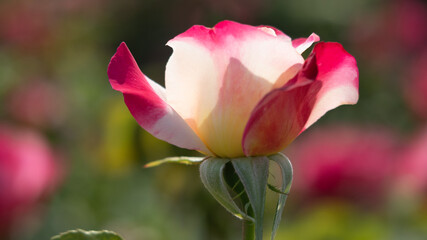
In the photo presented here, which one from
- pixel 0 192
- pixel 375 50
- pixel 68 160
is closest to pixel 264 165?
pixel 0 192

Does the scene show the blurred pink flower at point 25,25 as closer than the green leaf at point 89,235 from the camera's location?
No

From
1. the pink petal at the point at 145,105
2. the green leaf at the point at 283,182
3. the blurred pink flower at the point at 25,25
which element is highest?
the pink petal at the point at 145,105

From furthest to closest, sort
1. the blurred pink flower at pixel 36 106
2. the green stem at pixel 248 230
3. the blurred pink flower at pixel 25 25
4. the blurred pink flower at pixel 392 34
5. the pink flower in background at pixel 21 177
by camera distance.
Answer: the blurred pink flower at pixel 392 34 → the blurred pink flower at pixel 25 25 → the blurred pink flower at pixel 36 106 → the pink flower in background at pixel 21 177 → the green stem at pixel 248 230

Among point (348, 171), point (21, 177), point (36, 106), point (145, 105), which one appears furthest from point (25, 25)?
point (145, 105)

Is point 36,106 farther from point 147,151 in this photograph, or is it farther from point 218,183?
point 218,183

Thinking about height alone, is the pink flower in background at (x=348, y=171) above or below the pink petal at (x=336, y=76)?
below

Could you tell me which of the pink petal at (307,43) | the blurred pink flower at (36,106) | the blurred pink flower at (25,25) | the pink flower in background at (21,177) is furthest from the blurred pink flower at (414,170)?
the blurred pink flower at (25,25)

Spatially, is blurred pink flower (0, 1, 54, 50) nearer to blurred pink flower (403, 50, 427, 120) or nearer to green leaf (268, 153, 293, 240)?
blurred pink flower (403, 50, 427, 120)

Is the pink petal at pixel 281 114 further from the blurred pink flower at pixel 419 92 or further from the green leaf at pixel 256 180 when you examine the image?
the blurred pink flower at pixel 419 92

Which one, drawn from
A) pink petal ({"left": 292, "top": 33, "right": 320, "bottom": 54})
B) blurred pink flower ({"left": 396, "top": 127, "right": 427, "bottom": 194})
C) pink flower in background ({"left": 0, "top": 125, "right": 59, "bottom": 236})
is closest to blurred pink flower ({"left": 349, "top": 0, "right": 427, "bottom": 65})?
blurred pink flower ({"left": 396, "top": 127, "right": 427, "bottom": 194})
